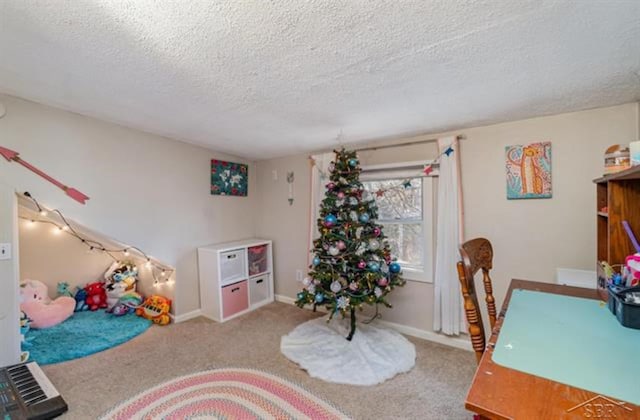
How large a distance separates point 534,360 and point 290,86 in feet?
5.34

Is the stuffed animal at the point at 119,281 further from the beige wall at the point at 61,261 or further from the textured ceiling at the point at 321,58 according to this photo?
the textured ceiling at the point at 321,58

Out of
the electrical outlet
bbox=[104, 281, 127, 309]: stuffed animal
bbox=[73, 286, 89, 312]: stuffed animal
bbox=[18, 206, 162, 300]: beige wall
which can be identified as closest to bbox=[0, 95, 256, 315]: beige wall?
the electrical outlet

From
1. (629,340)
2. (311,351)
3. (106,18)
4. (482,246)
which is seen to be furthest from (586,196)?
(106,18)

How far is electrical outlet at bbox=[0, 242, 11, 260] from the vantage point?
1804 millimetres

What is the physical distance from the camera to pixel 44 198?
196 centimetres

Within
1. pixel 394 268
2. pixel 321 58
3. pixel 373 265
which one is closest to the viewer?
pixel 321 58

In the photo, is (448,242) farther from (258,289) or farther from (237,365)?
(258,289)

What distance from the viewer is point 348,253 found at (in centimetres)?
232

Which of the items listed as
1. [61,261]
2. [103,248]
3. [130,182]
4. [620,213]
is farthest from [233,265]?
[620,213]

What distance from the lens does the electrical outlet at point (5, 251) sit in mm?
1804

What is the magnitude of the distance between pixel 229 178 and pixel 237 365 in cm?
216

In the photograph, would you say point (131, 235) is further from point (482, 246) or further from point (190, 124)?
point (482, 246)

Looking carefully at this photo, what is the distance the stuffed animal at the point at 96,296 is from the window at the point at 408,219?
11.5 ft

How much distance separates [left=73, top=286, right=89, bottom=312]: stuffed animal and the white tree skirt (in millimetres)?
2581
